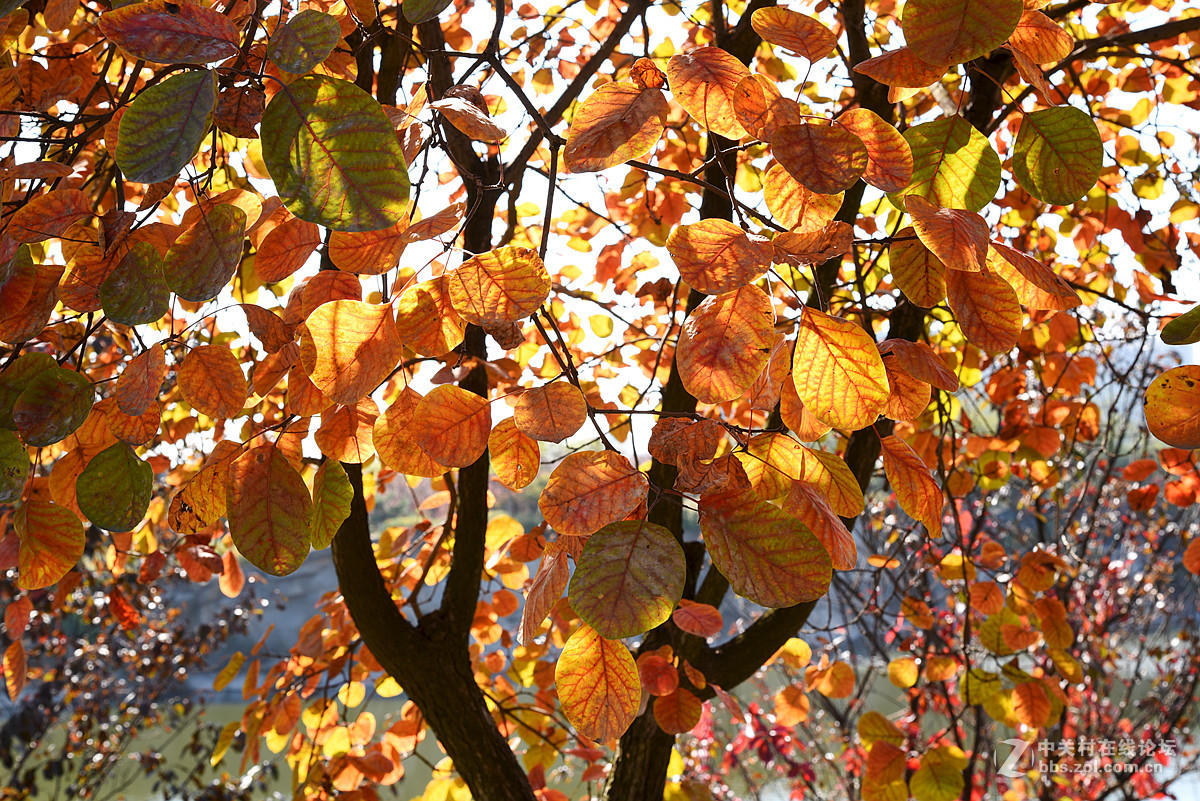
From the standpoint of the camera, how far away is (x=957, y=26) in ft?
1.25

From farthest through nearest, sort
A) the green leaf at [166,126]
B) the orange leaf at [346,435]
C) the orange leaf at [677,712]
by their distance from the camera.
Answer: the orange leaf at [677,712] → the orange leaf at [346,435] → the green leaf at [166,126]

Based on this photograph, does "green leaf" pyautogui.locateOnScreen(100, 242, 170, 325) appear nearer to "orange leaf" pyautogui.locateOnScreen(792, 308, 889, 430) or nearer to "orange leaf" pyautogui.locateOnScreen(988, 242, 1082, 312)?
"orange leaf" pyautogui.locateOnScreen(792, 308, 889, 430)

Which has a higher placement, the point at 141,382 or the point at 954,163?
the point at 954,163

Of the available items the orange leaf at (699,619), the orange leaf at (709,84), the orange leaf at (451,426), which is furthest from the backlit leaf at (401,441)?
the orange leaf at (699,619)

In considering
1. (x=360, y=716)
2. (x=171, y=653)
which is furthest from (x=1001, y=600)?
(x=171, y=653)

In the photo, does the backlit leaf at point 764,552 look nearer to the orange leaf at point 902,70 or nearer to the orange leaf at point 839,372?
the orange leaf at point 839,372

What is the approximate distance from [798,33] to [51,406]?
480 millimetres

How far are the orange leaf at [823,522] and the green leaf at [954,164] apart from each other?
0.60 ft

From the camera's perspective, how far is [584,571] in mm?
378

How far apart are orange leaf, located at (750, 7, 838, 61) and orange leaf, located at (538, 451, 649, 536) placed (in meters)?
0.26

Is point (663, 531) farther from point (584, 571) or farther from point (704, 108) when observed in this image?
point (704, 108)

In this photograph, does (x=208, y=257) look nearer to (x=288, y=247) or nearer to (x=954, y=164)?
(x=288, y=247)

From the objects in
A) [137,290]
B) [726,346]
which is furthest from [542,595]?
[137,290]

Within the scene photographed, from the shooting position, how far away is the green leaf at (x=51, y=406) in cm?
44
